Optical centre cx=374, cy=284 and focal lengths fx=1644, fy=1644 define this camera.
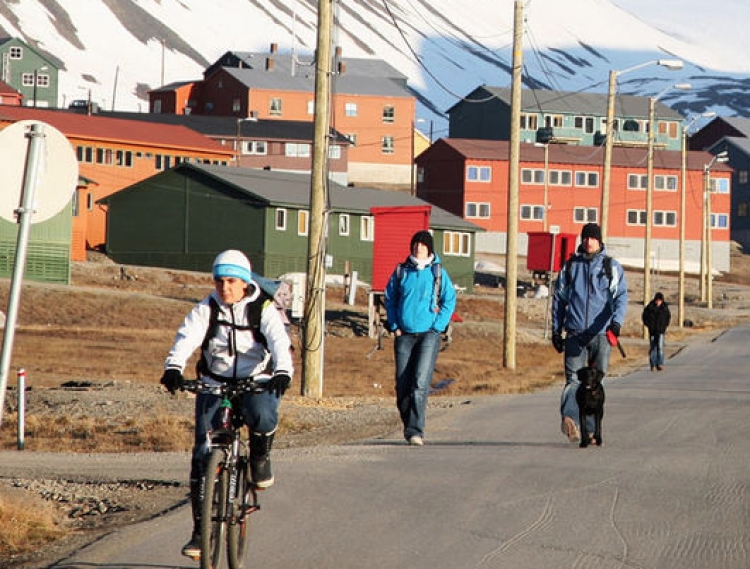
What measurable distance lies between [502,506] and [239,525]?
113 inches

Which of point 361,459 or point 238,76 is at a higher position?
point 238,76

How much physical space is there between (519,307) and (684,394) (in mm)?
48869

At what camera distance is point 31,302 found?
181ft

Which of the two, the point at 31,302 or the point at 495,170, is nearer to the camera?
the point at 31,302

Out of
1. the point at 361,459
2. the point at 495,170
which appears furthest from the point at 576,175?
the point at 361,459

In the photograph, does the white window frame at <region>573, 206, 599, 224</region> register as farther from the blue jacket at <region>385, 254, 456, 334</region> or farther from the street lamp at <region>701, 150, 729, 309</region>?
the blue jacket at <region>385, 254, 456, 334</region>

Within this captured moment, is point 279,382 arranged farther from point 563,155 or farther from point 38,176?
point 563,155

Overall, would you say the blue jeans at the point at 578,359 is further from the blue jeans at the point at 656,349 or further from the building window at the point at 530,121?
the building window at the point at 530,121

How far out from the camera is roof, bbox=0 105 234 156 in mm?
88500

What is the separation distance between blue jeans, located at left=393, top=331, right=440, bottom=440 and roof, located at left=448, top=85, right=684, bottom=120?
375 ft

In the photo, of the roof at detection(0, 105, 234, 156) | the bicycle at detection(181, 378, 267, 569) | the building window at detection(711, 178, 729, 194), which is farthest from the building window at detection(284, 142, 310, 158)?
the bicycle at detection(181, 378, 267, 569)

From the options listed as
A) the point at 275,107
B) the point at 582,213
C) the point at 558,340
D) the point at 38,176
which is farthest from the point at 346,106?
the point at 38,176

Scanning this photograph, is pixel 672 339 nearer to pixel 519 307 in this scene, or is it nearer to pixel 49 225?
pixel 519 307

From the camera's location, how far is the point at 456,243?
85.8 meters
